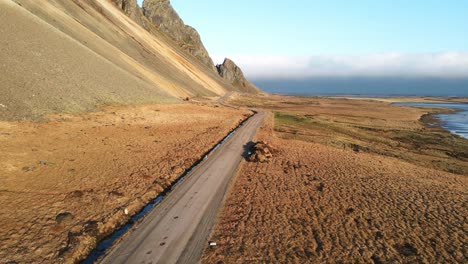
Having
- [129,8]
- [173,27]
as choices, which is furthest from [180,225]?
[173,27]

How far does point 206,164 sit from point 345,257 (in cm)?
1238

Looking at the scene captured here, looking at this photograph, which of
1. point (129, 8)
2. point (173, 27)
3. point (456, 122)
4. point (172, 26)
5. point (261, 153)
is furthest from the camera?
point (173, 27)

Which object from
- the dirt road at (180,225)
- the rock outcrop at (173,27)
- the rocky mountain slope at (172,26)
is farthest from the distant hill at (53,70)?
the rock outcrop at (173,27)

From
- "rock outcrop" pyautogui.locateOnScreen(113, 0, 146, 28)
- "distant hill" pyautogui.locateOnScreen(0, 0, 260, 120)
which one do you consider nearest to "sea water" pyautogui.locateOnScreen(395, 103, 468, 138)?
"distant hill" pyautogui.locateOnScreen(0, 0, 260, 120)

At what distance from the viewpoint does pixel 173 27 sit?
569 feet

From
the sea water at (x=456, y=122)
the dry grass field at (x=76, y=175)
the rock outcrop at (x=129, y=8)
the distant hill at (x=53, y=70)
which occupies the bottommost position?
the sea water at (x=456, y=122)

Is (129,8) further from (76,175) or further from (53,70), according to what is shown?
(76,175)

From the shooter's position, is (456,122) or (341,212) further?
(456,122)

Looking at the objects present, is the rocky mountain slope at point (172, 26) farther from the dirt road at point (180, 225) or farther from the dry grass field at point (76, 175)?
the dirt road at point (180, 225)

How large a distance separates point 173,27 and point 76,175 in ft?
564

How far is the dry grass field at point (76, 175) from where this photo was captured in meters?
10.8

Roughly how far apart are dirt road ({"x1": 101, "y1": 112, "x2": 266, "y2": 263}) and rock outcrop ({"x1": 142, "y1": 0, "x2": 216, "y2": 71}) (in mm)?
158973

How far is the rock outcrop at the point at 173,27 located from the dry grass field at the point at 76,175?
148m

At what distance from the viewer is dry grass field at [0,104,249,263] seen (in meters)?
10.8
